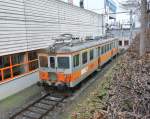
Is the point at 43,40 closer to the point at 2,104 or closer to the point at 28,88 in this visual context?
the point at 28,88

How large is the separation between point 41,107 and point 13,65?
3810 mm

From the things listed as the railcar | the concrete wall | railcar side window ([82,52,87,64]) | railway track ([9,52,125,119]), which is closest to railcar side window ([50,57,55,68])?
the railcar

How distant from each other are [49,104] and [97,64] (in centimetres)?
695

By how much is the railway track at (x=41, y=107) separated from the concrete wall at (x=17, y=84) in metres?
1.88

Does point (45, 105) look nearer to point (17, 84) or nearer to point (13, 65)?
point (17, 84)

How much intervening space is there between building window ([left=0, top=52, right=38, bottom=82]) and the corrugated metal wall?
29.4 inches

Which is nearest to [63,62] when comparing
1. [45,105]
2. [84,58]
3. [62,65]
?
[62,65]

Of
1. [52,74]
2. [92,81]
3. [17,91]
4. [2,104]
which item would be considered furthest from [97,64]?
[2,104]

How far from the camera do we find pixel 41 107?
422 inches

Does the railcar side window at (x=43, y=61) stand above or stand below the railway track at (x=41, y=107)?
above

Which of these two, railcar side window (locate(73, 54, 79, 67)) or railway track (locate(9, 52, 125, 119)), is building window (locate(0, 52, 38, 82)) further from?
railcar side window (locate(73, 54, 79, 67))

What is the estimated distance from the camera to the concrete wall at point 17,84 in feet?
39.1

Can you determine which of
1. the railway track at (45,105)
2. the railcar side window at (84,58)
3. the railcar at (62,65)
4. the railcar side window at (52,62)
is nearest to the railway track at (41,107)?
the railway track at (45,105)

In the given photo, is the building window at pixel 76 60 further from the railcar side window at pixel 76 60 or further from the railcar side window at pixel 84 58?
the railcar side window at pixel 84 58
